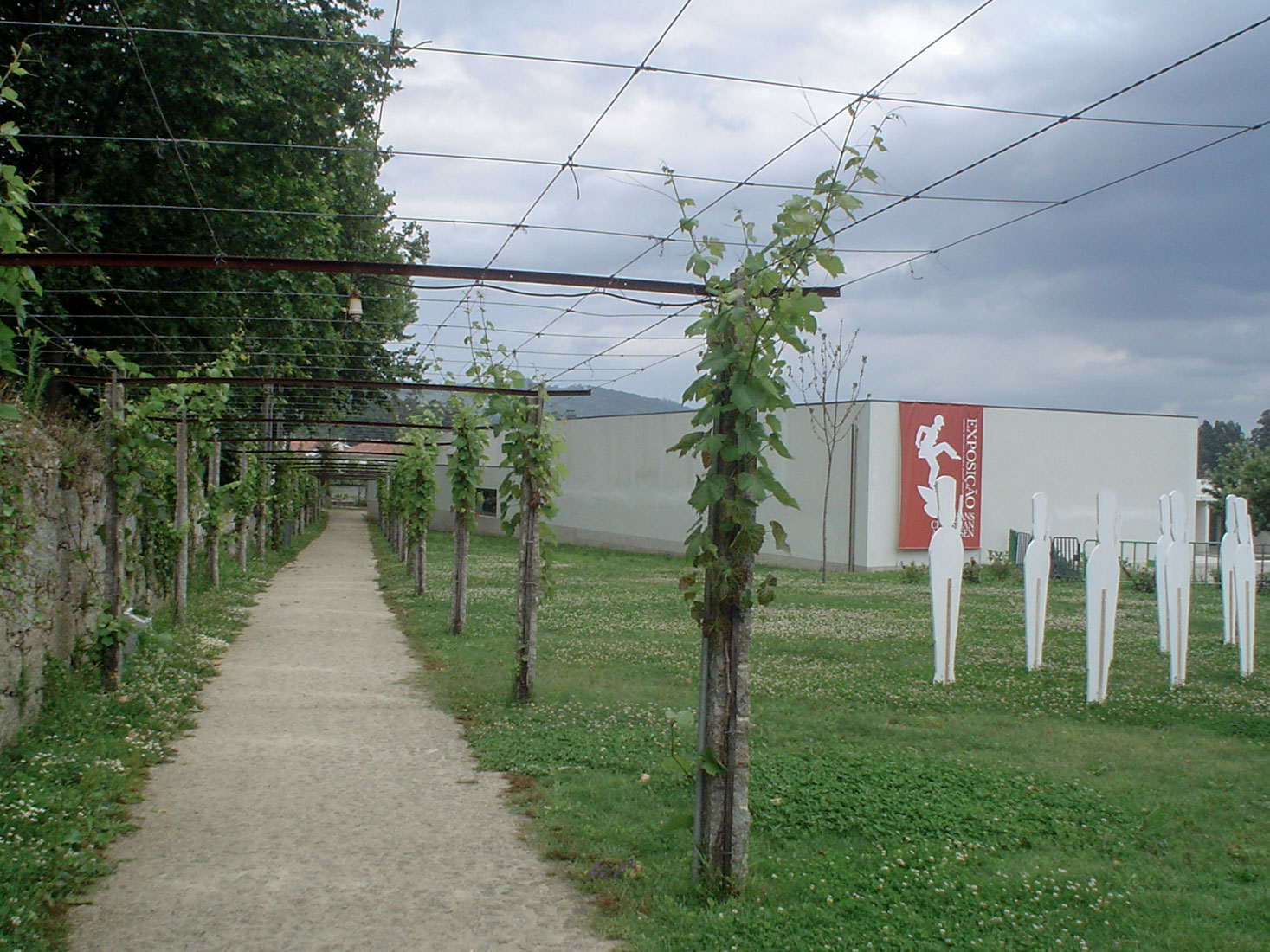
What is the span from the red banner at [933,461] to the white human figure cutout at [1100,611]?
62.9ft

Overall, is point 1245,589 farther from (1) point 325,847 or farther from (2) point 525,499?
(1) point 325,847

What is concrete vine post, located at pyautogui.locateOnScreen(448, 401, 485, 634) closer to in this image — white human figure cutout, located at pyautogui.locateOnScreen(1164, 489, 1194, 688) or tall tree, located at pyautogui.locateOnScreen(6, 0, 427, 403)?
tall tree, located at pyautogui.locateOnScreen(6, 0, 427, 403)

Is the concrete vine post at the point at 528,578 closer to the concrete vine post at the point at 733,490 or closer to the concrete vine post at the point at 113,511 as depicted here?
the concrete vine post at the point at 113,511

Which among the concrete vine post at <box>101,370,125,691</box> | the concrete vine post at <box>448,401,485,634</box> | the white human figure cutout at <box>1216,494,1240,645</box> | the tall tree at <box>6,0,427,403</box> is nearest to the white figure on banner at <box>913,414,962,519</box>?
the white human figure cutout at <box>1216,494,1240,645</box>

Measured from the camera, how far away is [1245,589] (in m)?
11.6

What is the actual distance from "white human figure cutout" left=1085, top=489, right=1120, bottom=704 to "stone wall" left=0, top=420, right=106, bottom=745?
8421 mm

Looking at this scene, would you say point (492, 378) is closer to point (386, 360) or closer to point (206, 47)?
point (206, 47)

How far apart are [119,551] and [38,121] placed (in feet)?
30.4

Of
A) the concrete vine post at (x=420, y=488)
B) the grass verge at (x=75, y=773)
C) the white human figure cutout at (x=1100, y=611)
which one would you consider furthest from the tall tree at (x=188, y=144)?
the white human figure cutout at (x=1100, y=611)

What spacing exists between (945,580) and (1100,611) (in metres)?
1.55

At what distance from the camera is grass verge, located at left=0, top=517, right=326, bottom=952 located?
4.68 m

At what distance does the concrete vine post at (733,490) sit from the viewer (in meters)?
4.76

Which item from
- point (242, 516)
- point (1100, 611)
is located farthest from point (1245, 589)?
point (242, 516)

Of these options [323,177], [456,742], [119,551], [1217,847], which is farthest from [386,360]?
[1217,847]
